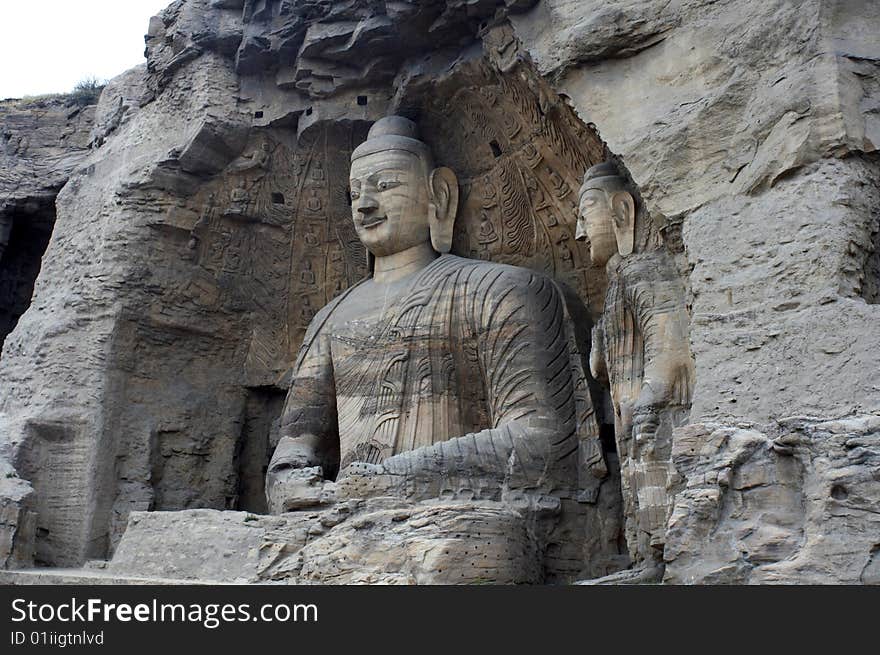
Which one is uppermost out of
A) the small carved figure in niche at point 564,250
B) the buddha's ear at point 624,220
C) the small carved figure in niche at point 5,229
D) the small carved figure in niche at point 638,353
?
the small carved figure in niche at point 5,229

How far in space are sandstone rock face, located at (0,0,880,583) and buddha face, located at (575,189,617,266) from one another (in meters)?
0.19

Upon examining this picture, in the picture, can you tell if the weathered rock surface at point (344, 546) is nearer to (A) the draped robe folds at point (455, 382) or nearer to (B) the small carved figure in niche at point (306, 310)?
(A) the draped robe folds at point (455, 382)

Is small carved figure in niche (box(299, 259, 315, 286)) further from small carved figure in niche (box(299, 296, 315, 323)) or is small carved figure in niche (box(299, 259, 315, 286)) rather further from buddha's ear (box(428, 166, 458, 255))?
buddha's ear (box(428, 166, 458, 255))

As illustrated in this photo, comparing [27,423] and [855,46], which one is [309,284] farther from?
[855,46]

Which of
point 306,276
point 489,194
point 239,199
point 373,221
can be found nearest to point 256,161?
point 239,199

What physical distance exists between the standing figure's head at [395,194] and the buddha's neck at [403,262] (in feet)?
0.11

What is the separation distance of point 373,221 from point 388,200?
0.52ft

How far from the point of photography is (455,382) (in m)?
6.31

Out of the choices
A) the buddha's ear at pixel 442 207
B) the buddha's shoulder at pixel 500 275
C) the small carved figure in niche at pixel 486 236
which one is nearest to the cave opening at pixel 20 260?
the buddha's ear at pixel 442 207

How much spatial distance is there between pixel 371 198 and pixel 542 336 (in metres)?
1.47

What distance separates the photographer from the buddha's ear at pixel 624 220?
5461mm

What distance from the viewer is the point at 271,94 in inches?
291

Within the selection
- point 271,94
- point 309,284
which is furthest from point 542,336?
point 271,94

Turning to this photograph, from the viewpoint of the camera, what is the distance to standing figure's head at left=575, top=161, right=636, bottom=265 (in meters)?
5.48
